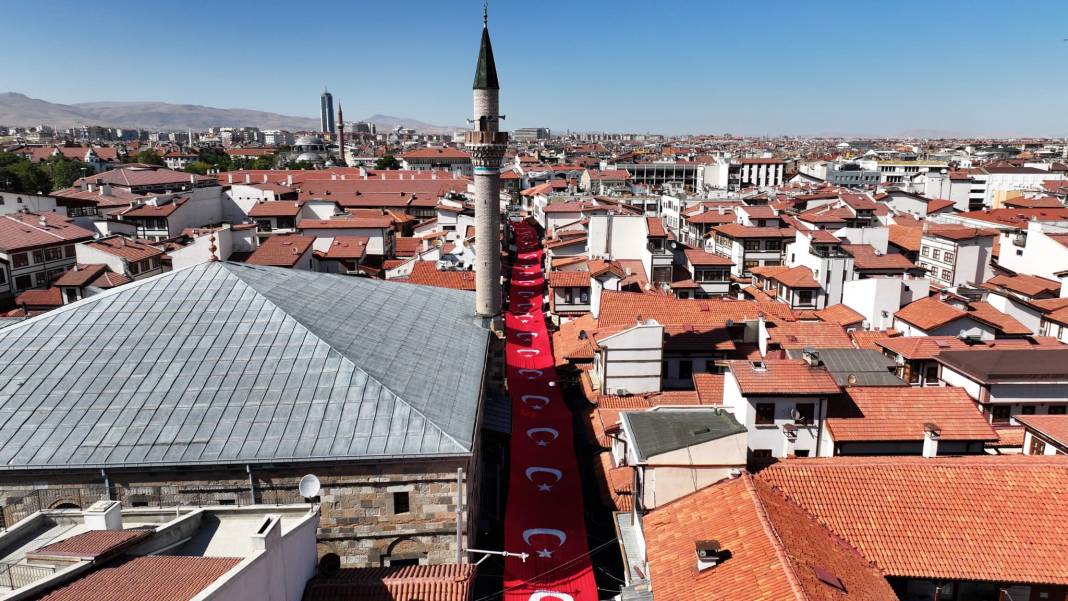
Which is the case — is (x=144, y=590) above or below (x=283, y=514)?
above

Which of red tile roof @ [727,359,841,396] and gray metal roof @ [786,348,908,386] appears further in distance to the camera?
gray metal roof @ [786,348,908,386]

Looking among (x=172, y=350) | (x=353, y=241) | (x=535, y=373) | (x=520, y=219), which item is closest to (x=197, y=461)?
(x=172, y=350)

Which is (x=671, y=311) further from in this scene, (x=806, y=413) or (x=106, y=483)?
(x=106, y=483)

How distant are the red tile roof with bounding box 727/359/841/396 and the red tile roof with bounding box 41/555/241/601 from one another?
51.6ft

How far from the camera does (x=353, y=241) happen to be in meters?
60.4

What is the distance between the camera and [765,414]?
21.9 metres

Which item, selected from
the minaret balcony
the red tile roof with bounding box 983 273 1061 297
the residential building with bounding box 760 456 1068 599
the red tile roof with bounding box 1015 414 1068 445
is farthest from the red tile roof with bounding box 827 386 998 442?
the red tile roof with bounding box 983 273 1061 297

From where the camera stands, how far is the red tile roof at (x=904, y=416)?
69.5 ft

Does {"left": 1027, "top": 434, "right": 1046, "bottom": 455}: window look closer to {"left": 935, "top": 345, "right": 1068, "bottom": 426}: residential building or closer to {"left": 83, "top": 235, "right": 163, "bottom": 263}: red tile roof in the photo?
{"left": 935, "top": 345, "right": 1068, "bottom": 426}: residential building

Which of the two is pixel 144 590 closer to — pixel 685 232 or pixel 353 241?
pixel 353 241

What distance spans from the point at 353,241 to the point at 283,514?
4731 cm

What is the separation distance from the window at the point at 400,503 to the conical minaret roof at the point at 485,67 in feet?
83.7

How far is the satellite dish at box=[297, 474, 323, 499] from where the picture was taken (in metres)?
16.4

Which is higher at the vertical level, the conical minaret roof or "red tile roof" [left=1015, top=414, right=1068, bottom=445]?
the conical minaret roof
